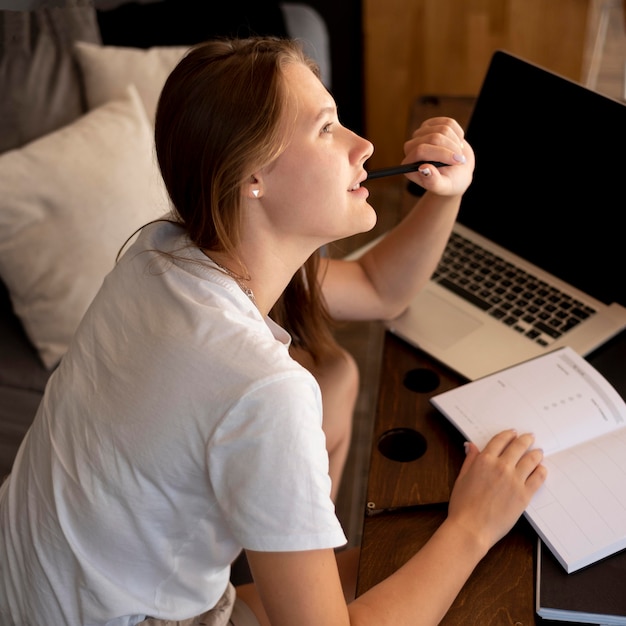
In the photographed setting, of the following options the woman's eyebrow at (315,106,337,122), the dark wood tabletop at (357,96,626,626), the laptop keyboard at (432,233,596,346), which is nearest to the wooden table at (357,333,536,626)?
the dark wood tabletop at (357,96,626,626)

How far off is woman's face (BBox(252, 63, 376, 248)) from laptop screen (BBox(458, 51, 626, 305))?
383mm

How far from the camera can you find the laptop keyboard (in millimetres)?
1186

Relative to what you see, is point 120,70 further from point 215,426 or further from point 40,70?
point 215,426

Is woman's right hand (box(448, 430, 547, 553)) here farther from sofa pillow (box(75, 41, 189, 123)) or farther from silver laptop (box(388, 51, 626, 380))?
sofa pillow (box(75, 41, 189, 123))

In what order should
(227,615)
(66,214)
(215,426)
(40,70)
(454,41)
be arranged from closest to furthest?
(215,426), (227,615), (66,214), (40,70), (454,41)

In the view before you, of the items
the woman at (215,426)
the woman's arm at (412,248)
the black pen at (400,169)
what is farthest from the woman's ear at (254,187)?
the woman's arm at (412,248)

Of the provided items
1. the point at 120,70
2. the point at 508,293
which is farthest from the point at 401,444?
the point at 120,70

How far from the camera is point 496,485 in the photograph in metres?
0.93

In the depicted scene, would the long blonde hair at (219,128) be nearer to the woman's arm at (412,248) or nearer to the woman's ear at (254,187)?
the woman's ear at (254,187)

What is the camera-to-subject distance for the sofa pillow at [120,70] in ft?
5.45

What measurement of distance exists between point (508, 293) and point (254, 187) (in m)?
0.49

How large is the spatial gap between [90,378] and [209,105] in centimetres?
31

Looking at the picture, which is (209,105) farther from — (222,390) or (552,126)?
(552,126)

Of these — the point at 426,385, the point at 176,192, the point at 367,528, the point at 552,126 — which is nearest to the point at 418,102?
the point at 552,126
